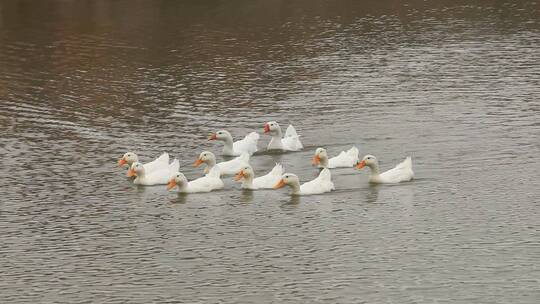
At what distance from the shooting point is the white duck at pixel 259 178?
30.8m

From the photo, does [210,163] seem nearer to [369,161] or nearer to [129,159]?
[129,159]

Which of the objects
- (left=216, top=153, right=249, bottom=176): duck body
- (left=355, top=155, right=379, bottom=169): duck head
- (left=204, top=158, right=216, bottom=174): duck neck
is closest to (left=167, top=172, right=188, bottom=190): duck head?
(left=204, top=158, right=216, bottom=174): duck neck

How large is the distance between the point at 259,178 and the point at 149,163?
2.96 m

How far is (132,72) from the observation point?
153 ft

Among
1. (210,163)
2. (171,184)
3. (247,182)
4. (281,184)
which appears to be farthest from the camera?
(210,163)

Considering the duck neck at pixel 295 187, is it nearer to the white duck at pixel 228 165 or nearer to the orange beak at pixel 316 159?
the orange beak at pixel 316 159

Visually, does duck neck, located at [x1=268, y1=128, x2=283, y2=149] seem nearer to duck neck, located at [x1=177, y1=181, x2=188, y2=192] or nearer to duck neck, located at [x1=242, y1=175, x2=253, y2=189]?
duck neck, located at [x1=242, y1=175, x2=253, y2=189]

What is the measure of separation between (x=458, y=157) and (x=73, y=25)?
2891cm

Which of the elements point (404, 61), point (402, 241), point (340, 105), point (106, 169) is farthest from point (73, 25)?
point (402, 241)

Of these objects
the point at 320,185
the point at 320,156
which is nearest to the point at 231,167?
the point at 320,156

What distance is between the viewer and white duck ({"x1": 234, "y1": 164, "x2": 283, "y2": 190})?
30.8 metres

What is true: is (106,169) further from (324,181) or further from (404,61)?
(404,61)

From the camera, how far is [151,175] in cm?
3192

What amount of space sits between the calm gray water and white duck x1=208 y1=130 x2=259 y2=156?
2.20ft
